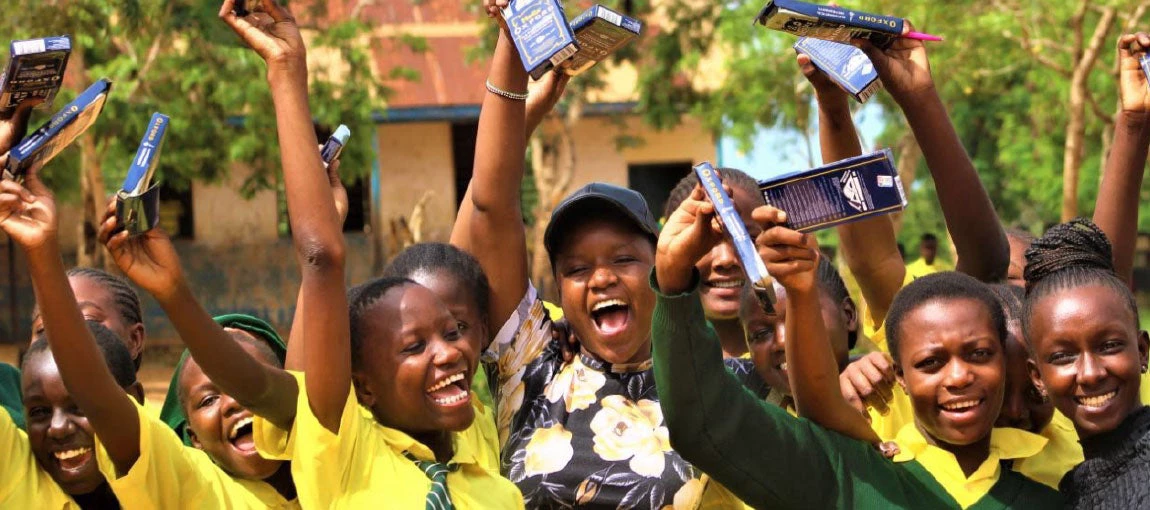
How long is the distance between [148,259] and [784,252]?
1338 millimetres

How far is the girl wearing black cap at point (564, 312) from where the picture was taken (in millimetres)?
3258

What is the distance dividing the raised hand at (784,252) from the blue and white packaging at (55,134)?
1410 millimetres

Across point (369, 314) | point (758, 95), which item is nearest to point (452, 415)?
point (369, 314)

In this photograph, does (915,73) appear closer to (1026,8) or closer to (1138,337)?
(1138,337)

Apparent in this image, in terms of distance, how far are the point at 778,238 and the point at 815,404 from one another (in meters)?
0.41

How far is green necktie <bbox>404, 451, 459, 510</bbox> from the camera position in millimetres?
3012

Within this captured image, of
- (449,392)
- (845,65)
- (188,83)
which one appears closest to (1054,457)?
(845,65)

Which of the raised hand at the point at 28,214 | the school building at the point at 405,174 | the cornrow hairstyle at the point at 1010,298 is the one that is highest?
the raised hand at the point at 28,214

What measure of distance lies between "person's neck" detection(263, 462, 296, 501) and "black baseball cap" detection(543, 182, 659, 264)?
87 cm

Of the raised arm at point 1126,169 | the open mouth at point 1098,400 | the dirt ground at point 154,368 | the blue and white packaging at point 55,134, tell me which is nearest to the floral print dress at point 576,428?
the open mouth at point 1098,400

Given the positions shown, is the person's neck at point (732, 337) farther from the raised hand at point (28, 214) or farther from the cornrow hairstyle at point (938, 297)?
the raised hand at point (28, 214)

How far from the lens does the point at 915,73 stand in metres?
3.38

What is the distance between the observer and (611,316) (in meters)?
3.41

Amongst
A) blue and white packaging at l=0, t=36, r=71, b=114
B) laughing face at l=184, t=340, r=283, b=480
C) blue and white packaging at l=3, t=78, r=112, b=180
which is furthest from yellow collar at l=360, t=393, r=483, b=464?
blue and white packaging at l=0, t=36, r=71, b=114
